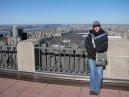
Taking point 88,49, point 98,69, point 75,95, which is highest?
point 88,49

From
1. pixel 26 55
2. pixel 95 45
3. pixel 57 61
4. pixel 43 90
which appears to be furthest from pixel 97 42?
pixel 57 61

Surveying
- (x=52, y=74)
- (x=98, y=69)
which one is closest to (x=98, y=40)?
(x=98, y=69)

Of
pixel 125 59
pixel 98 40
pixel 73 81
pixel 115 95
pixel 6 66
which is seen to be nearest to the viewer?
pixel 98 40

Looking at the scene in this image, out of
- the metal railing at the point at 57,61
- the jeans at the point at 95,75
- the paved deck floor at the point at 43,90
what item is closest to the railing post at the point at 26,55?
the metal railing at the point at 57,61

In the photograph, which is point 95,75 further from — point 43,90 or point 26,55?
point 26,55

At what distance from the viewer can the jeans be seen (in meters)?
5.39

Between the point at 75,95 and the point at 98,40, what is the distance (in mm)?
1699

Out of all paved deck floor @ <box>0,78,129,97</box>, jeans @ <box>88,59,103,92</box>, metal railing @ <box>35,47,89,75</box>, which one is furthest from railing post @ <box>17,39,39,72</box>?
jeans @ <box>88,59,103,92</box>

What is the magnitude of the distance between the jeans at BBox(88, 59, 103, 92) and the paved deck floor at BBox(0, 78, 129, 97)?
0.24m

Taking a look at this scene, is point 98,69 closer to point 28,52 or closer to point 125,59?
point 125,59

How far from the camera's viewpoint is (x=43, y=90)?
19.5 ft

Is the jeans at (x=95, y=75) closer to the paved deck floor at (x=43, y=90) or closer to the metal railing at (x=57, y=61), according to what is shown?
the paved deck floor at (x=43, y=90)

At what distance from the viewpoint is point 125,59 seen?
592cm

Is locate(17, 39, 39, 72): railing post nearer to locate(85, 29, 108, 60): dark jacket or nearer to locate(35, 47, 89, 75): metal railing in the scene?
locate(35, 47, 89, 75): metal railing
